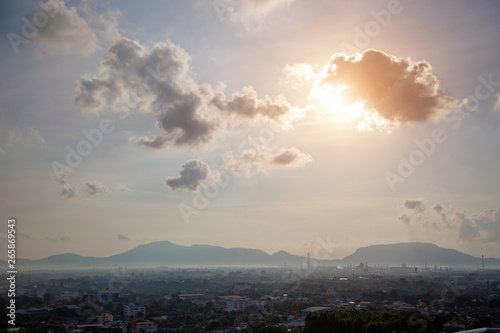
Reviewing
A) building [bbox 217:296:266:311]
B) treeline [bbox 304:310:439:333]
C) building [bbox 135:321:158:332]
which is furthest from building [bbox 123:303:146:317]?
treeline [bbox 304:310:439:333]

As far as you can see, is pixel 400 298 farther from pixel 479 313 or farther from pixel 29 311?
pixel 29 311

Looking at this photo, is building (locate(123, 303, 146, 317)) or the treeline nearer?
the treeline

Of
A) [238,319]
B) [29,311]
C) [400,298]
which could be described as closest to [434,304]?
[400,298]

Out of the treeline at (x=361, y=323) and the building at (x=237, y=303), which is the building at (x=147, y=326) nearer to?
the treeline at (x=361, y=323)

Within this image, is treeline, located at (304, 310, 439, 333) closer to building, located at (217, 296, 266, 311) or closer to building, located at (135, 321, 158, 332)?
building, located at (135, 321, 158, 332)

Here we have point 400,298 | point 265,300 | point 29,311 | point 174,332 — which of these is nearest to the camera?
point 174,332

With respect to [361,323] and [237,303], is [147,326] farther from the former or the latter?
[237,303]

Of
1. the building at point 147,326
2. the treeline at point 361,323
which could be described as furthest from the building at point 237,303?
the treeline at point 361,323

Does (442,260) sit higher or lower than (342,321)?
lower
